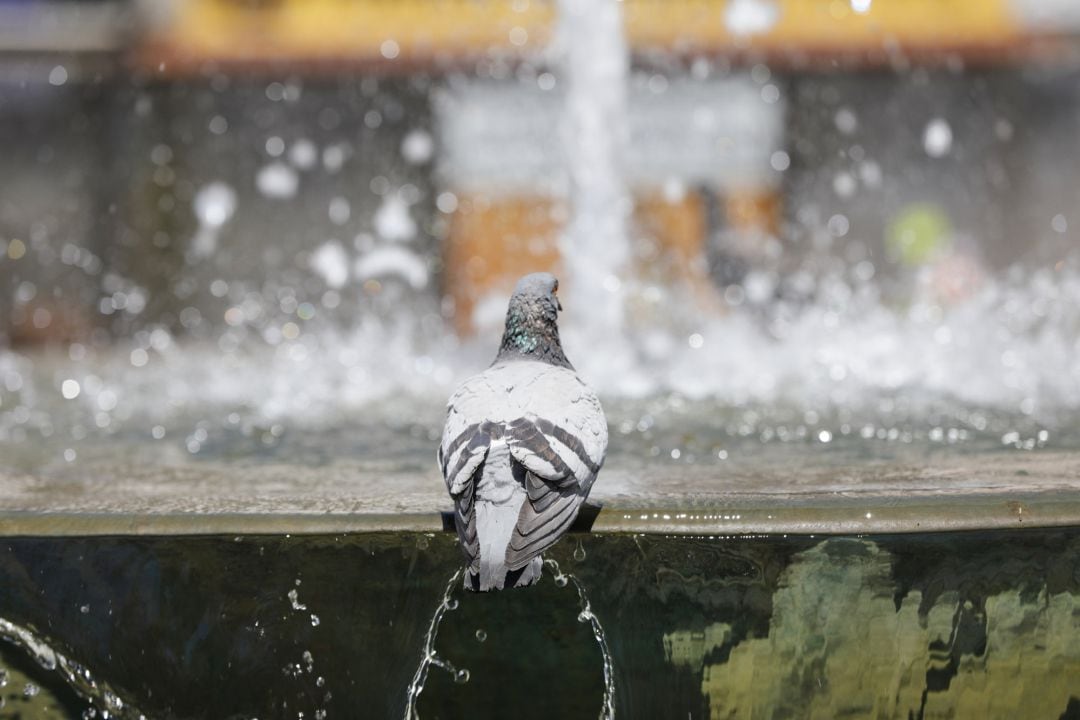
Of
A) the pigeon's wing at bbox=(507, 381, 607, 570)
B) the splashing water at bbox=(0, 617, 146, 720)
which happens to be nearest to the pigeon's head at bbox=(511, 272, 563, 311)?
the pigeon's wing at bbox=(507, 381, 607, 570)

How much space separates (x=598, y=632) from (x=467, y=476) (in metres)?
0.41

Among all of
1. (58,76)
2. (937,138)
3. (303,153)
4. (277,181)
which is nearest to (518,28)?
(303,153)

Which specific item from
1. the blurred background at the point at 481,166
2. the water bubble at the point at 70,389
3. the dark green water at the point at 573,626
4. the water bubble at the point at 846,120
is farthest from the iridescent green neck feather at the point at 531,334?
the water bubble at the point at 846,120

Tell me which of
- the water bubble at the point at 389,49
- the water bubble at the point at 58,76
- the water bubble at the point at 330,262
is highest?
the water bubble at the point at 389,49

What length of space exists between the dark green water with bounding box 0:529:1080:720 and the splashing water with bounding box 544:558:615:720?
0.04ft

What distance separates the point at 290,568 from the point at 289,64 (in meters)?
6.86

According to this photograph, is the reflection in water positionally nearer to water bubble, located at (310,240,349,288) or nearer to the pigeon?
the pigeon

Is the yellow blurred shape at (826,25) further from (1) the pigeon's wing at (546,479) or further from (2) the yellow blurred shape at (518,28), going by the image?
(1) the pigeon's wing at (546,479)

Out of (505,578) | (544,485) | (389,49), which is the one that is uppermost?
(389,49)

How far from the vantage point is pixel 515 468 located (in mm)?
1957

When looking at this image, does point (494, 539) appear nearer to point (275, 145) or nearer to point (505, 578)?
point (505, 578)

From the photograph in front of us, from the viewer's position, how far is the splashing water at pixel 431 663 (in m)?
2.11

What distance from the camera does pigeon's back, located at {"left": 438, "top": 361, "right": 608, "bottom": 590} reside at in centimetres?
191

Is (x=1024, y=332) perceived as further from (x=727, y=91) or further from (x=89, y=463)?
(x=89, y=463)
